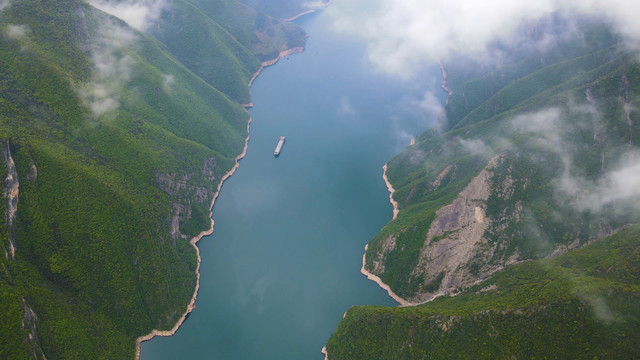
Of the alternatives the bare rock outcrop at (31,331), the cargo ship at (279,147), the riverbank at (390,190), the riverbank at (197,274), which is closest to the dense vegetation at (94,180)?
the bare rock outcrop at (31,331)

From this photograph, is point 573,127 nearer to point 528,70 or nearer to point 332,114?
point 528,70

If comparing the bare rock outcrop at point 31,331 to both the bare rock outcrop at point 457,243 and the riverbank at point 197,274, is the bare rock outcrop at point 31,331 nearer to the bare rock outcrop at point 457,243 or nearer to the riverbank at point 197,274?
the riverbank at point 197,274

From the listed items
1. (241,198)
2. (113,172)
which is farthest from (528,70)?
(113,172)

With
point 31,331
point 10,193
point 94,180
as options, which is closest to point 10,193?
point 10,193

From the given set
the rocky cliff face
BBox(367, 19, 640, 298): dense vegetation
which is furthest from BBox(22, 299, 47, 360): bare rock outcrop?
BBox(367, 19, 640, 298): dense vegetation

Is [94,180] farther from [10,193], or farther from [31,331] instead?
[31,331]

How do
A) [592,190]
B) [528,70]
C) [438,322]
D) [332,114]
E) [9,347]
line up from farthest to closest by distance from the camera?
1. [332,114]
2. [528,70]
3. [592,190]
4. [438,322]
5. [9,347]
